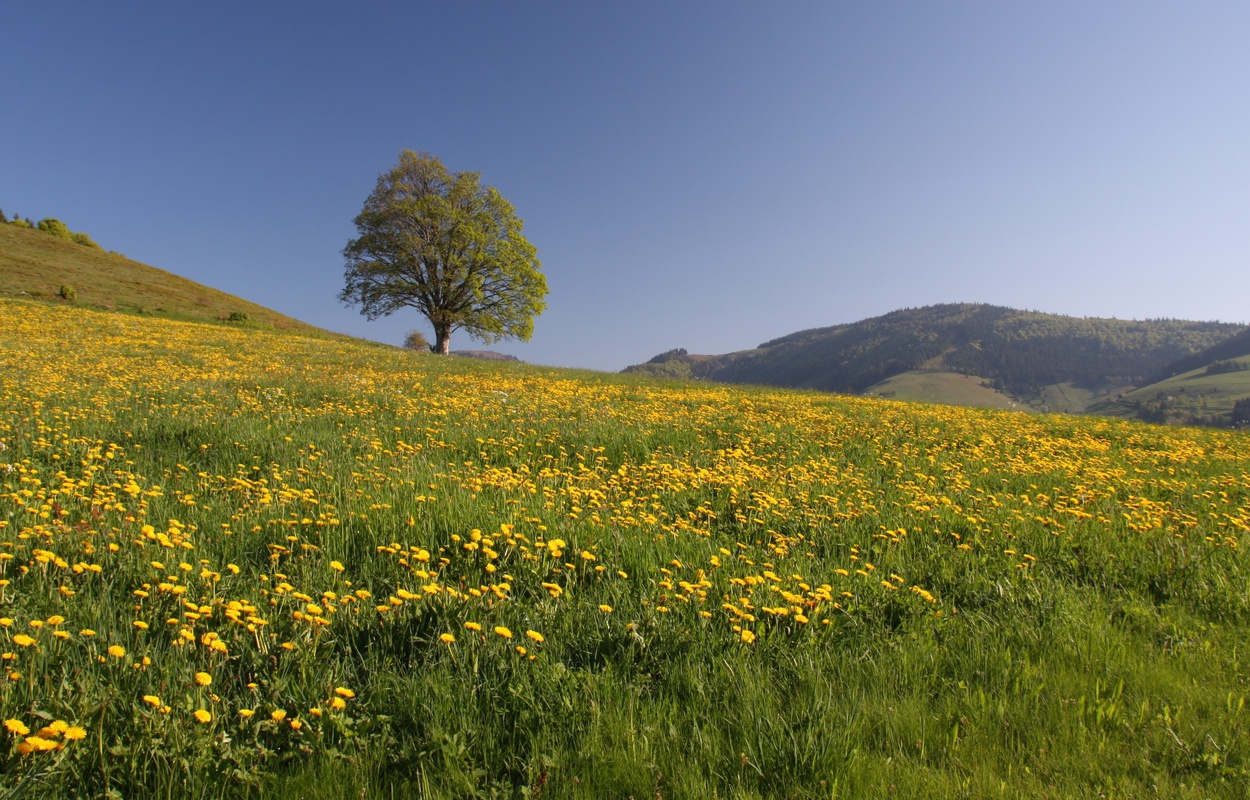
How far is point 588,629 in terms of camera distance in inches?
120

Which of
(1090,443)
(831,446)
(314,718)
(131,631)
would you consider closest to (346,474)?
(131,631)

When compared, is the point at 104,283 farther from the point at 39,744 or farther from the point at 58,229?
the point at 39,744

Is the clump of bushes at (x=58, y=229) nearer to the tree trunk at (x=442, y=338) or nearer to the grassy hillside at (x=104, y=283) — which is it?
the grassy hillside at (x=104, y=283)

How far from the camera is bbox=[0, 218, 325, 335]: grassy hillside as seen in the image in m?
34.5

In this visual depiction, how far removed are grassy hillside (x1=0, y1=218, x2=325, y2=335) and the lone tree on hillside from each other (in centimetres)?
1058

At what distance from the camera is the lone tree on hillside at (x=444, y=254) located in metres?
35.4

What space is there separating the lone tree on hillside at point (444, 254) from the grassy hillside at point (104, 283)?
34.7 feet

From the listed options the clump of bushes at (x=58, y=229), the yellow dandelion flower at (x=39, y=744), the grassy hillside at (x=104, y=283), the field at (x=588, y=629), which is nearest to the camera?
the yellow dandelion flower at (x=39, y=744)

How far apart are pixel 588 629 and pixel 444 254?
3697 cm

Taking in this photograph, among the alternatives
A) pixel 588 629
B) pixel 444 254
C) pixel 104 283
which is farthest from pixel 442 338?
pixel 588 629

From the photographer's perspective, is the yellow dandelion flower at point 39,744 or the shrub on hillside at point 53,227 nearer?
the yellow dandelion flower at point 39,744

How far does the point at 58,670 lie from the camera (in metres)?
2.34

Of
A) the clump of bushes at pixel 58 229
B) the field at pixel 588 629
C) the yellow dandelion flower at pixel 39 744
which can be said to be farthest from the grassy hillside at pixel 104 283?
the yellow dandelion flower at pixel 39 744

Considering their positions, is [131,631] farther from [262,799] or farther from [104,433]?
[104,433]
